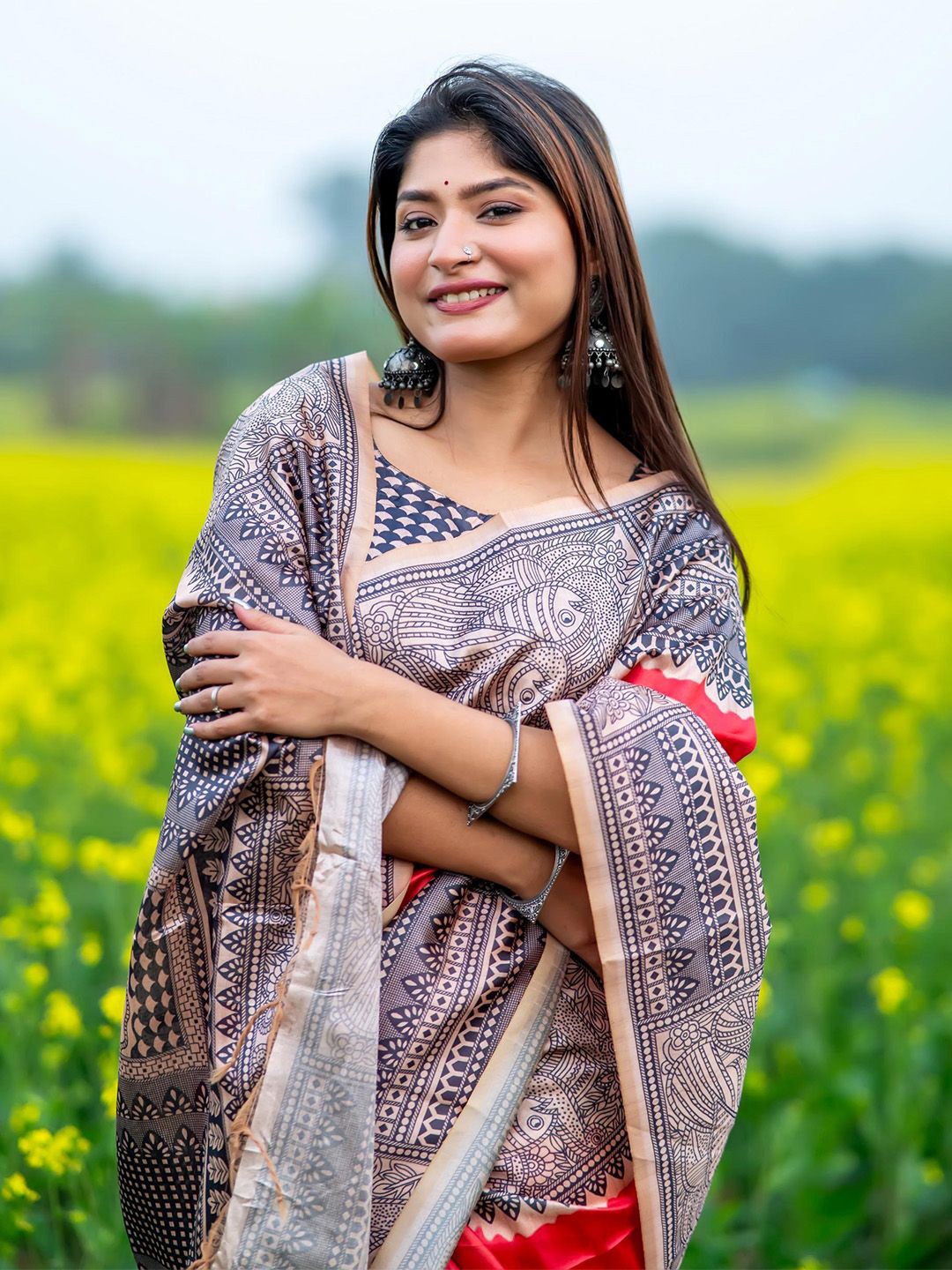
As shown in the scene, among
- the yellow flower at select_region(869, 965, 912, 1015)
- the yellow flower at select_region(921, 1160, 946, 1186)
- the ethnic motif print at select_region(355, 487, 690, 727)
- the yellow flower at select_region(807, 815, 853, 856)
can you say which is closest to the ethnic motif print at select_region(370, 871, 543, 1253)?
the ethnic motif print at select_region(355, 487, 690, 727)

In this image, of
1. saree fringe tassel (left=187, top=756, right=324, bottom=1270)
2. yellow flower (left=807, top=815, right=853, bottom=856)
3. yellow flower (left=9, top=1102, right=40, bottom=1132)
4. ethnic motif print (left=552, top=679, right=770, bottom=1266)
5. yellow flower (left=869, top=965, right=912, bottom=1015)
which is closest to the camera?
saree fringe tassel (left=187, top=756, right=324, bottom=1270)

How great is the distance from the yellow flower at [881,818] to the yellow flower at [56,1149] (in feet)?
7.12

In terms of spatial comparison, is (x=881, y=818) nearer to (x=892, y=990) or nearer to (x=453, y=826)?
(x=892, y=990)

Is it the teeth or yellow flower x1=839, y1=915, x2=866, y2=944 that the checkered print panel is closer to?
the teeth

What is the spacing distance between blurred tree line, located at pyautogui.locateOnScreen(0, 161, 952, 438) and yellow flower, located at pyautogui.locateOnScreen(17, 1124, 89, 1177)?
8602 millimetres

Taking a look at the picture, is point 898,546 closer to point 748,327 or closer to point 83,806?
point 83,806

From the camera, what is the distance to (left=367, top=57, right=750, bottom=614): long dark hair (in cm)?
182

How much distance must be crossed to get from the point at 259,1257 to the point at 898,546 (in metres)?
6.93

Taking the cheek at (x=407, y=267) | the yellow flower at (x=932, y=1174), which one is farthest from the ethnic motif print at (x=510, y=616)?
the yellow flower at (x=932, y=1174)

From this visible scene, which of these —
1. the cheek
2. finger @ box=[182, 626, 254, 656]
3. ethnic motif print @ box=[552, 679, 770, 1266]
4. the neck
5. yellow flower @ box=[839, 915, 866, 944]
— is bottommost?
yellow flower @ box=[839, 915, 866, 944]

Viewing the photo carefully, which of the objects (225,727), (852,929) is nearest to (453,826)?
(225,727)

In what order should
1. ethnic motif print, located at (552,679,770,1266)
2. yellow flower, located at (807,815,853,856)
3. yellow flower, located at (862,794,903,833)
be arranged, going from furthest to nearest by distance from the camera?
yellow flower, located at (862,794,903,833) → yellow flower, located at (807,815,853,856) → ethnic motif print, located at (552,679,770,1266)

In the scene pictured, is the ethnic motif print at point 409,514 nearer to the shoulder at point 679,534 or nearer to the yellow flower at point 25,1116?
the shoulder at point 679,534

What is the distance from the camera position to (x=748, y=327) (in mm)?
13688
